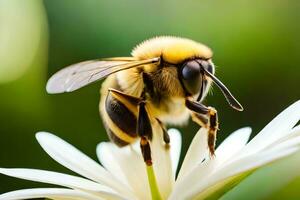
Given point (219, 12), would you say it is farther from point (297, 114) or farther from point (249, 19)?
point (297, 114)

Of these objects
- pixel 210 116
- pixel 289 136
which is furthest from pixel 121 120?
pixel 289 136

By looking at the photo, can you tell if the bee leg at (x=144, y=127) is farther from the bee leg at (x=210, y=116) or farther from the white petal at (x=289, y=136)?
the white petal at (x=289, y=136)

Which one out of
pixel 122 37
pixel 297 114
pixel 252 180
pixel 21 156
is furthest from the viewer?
pixel 122 37

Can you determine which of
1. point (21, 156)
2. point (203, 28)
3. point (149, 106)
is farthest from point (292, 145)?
point (203, 28)

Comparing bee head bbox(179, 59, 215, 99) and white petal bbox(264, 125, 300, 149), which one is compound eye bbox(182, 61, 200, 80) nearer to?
bee head bbox(179, 59, 215, 99)

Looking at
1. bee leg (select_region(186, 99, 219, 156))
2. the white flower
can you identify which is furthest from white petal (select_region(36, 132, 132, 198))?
bee leg (select_region(186, 99, 219, 156))
